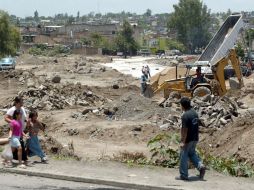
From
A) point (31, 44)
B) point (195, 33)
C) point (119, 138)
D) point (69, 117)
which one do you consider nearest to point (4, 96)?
point (69, 117)

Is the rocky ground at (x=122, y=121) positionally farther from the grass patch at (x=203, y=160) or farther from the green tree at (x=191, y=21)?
the green tree at (x=191, y=21)

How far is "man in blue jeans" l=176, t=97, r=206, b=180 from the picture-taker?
1321 centimetres

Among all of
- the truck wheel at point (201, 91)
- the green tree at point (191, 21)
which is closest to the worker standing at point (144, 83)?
the truck wheel at point (201, 91)

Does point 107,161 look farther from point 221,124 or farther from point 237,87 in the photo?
A: point 237,87

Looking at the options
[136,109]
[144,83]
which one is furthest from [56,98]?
[136,109]

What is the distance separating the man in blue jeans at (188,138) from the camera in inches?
520

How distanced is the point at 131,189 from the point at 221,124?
12752 millimetres

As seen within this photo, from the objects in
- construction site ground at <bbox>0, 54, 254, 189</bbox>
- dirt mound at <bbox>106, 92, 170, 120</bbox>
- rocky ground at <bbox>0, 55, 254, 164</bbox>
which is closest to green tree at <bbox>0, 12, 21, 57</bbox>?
construction site ground at <bbox>0, 54, 254, 189</bbox>

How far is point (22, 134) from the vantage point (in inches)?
606

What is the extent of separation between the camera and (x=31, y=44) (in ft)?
501

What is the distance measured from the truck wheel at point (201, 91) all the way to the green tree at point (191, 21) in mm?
134488

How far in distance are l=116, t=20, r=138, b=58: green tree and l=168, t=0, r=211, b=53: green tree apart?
22.6 meters

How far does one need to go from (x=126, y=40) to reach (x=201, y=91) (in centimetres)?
11390

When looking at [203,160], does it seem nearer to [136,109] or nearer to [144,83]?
[136,109]
